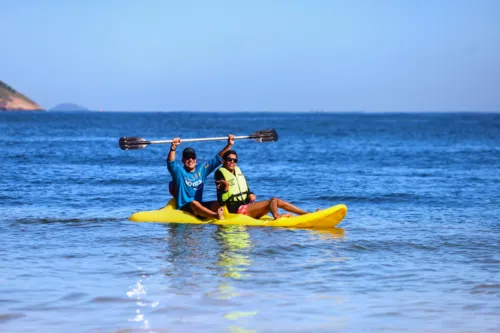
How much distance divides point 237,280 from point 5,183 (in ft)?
44.9

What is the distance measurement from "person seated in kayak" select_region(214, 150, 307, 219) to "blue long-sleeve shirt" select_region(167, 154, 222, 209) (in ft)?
1.18

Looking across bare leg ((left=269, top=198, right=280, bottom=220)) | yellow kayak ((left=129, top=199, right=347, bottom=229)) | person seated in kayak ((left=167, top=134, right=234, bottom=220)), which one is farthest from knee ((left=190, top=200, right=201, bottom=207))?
bare leg ((left=269, top=198, right=280, bottom=220))

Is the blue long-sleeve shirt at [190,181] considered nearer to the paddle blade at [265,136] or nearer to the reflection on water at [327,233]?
the paddle blade at [265,136]

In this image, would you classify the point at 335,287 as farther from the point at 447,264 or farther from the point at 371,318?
the point at 447,264

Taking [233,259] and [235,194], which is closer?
[233,259]

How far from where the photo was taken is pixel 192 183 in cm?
1330

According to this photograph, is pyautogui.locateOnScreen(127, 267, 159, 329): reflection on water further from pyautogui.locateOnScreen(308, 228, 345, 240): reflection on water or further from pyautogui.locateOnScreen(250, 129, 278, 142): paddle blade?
pyautogui.locateOnScreen(250, 129, 278, 142): paddle blade

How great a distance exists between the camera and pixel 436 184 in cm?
2247

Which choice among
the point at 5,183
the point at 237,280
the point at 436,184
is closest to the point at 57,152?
the point at 5,183

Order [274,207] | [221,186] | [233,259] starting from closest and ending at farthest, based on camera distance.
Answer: [233,259] → [221,186] → [274,207]

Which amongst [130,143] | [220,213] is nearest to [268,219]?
[220,213]

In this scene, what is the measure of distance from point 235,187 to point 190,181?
2.71ft

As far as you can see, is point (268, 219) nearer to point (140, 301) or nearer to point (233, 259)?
point (233, 259)

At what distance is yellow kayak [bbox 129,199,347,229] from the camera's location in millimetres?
13055
